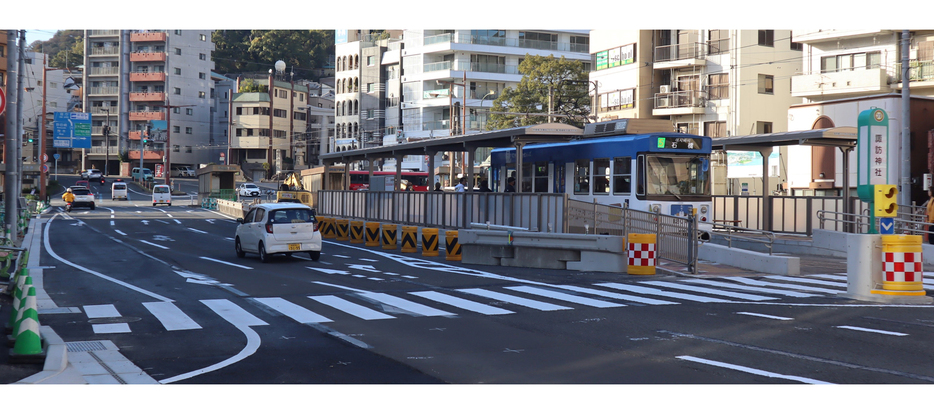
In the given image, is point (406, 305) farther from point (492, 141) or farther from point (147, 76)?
point (147, 76)

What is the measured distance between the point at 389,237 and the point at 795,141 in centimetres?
1315

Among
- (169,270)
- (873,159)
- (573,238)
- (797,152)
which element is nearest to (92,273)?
(169,270)

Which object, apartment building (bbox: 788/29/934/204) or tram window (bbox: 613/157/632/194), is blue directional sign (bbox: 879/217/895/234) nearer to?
tram window (bbox: 613/157/632/194)

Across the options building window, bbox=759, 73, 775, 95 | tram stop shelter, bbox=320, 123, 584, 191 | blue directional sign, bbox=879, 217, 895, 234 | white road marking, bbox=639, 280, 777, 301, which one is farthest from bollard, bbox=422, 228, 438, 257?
building window, bbox=759, 73, 775, 95

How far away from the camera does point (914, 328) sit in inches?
402

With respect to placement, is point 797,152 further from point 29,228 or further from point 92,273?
point 29,228

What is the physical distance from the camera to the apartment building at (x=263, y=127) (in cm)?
10438

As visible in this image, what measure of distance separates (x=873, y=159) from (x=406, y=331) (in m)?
8.94

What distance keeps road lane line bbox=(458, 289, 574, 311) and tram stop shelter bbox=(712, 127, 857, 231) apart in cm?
1274

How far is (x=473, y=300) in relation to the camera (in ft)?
45.0

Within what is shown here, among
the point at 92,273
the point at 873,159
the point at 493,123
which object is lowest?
the point at 92,273

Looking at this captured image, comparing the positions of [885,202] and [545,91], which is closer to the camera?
[885,202]

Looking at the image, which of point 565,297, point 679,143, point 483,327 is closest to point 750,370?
point 483,327

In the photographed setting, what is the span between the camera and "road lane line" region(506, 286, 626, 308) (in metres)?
13.0
